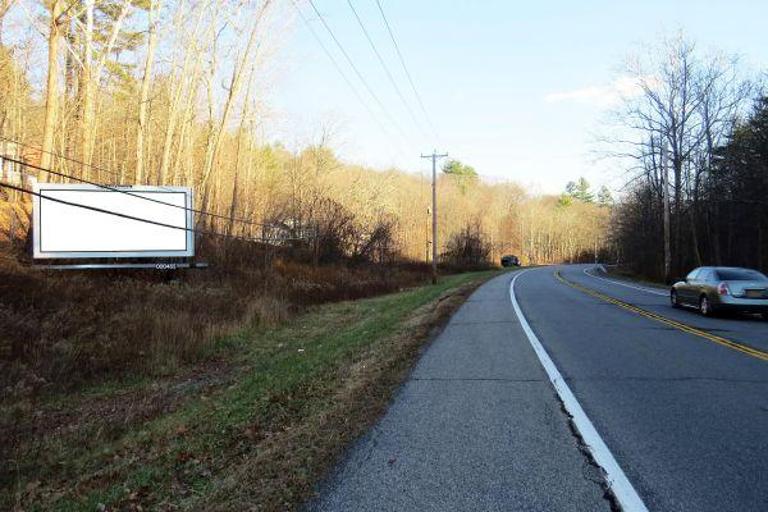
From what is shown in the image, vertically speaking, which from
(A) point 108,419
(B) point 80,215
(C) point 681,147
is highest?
(C) point 681,147

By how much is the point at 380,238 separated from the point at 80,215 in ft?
85.0

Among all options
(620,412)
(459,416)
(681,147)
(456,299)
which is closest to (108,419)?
(459,416)

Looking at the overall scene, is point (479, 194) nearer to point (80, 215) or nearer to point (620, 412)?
point (80, 215)

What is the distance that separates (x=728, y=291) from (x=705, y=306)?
1.06 m

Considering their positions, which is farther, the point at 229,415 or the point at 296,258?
the point at 296,258

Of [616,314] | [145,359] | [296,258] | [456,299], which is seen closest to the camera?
[145,359]

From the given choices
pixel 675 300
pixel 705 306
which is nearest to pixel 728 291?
pixel 705 306

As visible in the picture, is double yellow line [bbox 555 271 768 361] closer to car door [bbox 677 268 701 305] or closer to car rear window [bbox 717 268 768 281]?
car door [bbox 677 268 701 305]

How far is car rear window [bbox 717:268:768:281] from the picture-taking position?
17.9 meters

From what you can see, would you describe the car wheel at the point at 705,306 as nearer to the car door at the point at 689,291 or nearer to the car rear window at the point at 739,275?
the car door at the point at 689,291

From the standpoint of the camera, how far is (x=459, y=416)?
265 inches

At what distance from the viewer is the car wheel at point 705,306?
18.0 meters

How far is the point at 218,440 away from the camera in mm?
6566

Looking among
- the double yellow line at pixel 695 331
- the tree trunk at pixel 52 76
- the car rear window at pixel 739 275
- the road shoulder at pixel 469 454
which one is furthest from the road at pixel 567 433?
the tree trunk at pixel 52 76
